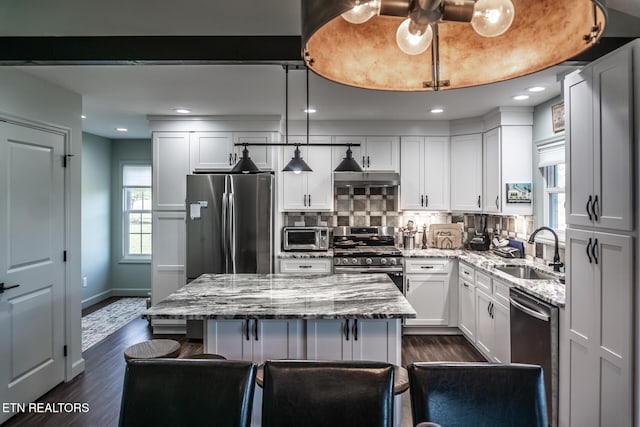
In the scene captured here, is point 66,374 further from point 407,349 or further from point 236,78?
point 407,349

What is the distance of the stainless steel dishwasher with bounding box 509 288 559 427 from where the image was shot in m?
2.31

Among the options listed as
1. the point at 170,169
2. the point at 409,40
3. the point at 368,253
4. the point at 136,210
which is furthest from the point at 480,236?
the point at 136,210

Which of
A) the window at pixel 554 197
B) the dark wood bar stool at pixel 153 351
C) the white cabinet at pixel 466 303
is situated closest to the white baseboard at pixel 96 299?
the dark wood bar stool at pixel 153 351

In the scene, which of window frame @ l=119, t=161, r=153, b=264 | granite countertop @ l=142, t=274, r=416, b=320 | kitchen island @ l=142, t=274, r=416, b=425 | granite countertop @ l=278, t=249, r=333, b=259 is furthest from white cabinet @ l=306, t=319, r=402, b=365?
window frame @ l=119, t=161, r=153, b=264

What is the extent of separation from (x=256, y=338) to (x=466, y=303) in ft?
8.31

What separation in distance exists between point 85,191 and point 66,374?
2.81 meters

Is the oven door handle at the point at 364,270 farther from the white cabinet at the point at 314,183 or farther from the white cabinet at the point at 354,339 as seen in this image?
the white cabinet at the point at 354,339

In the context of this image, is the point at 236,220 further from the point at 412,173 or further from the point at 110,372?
the point at 412,173

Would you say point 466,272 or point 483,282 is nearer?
point 483,282

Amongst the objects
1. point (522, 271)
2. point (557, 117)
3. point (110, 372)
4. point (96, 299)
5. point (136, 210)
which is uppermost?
point (557, 117)

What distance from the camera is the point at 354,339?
2.08 metres

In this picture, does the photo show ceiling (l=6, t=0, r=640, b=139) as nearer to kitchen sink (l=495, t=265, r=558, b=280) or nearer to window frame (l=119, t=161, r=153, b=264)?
window frame (l=119, t=161, r=153, b=264)

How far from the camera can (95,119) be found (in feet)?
14.1

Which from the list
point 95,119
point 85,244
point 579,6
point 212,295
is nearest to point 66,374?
point 212,295
